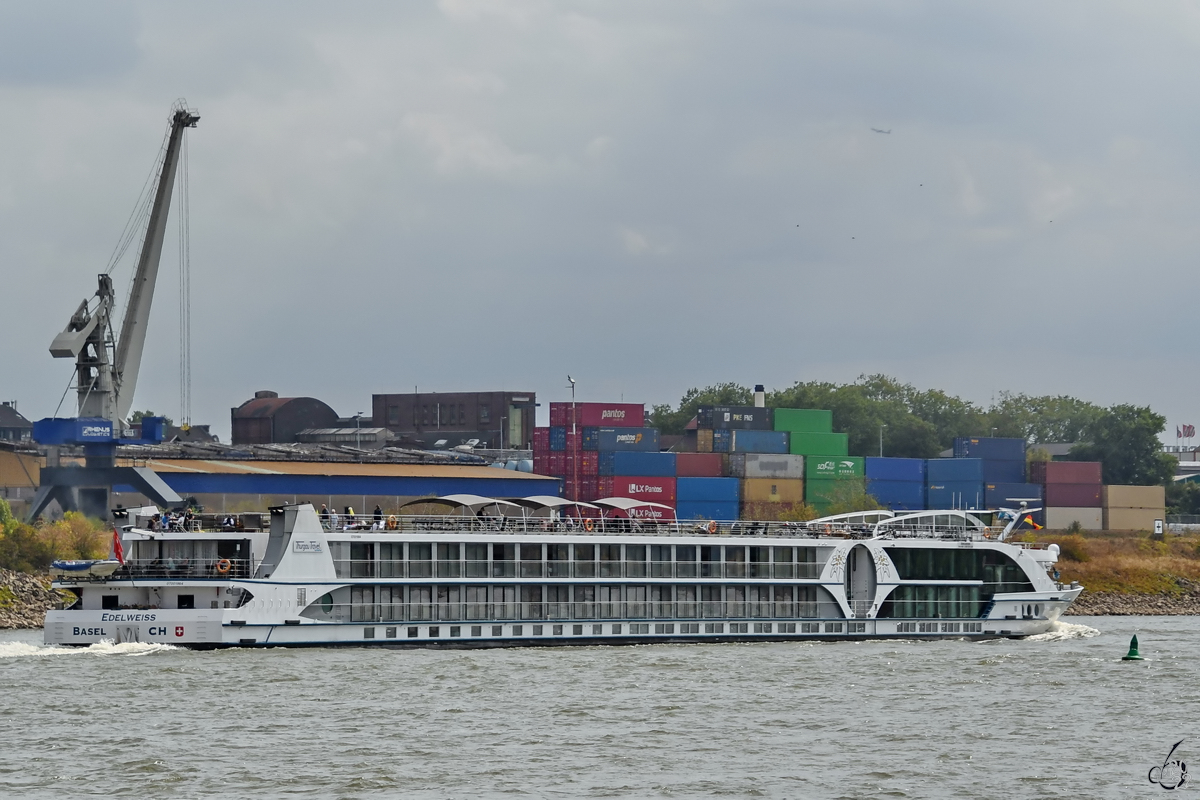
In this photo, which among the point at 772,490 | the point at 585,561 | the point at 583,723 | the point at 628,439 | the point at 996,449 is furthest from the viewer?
the point at 996,449

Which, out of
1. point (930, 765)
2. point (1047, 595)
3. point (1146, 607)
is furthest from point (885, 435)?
point (930, 765)

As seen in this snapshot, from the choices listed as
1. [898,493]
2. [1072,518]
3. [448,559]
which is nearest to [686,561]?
[448,559]

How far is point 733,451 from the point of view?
135250 millimetres

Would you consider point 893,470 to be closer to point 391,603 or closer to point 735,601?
point 735,601

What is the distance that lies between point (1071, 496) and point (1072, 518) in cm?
175

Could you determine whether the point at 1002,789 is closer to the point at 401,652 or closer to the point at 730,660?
the point at 730,660

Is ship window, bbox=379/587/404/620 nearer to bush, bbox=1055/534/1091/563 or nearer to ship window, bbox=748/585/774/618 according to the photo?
ship window, bbox=748/585/774/618

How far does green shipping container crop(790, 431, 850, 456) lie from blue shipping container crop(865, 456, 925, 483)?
2.70 m

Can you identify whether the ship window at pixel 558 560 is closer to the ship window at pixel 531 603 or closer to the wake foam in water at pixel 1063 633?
the ship window at pixel 531 603

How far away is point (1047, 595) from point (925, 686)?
18.9 metres

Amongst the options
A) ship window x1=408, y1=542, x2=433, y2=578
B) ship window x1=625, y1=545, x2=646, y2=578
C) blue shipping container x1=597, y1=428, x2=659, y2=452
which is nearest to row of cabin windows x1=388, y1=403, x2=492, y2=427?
blue shipping container x1=597, y1=428, x2=659, y2=452

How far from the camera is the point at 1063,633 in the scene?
6881 centimetres

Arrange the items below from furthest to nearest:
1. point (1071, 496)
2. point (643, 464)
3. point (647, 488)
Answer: point (1071, 496)
point (643, 464)
point (647, 488)

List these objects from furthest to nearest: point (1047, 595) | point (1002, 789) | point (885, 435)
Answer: point (885, 435) → point (1047, 595) → point (1002, 789)
